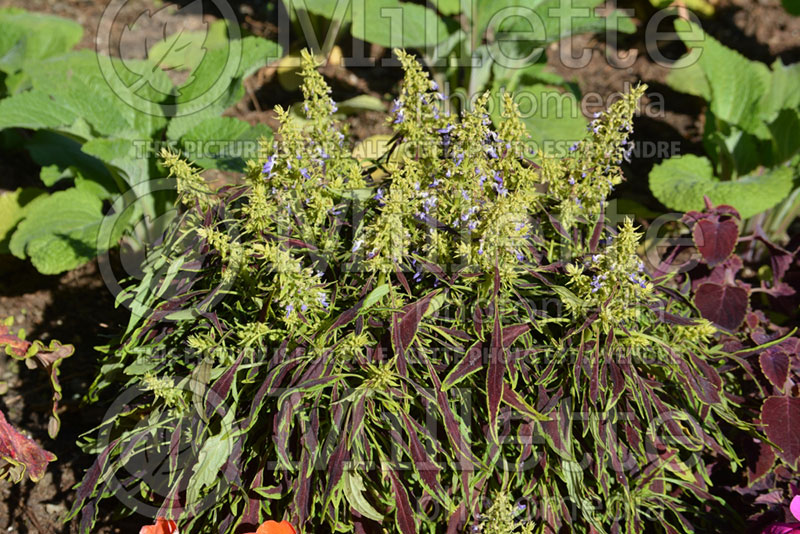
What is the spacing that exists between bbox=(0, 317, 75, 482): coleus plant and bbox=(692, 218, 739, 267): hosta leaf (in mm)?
1829

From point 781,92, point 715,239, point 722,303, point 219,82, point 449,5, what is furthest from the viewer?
point 449,5

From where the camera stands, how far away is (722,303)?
2.12 meters

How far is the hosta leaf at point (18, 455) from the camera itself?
183cm

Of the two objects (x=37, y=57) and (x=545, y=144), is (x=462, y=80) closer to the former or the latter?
(x=545, y=144)

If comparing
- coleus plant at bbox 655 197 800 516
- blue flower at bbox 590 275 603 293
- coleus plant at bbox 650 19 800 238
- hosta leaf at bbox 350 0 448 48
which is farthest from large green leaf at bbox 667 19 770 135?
blue flower at bbox 590 275 603 293

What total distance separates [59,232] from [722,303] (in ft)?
7.15

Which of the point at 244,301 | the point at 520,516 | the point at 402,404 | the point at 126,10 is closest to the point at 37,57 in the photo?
the point at 126,10

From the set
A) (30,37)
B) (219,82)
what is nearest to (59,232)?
(219,82)

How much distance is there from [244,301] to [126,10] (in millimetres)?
3106

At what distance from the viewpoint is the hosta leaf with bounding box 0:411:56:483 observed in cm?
183

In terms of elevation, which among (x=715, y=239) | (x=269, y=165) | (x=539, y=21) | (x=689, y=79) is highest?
(x=539, y=21)

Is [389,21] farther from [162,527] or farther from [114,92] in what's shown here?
[162,527]

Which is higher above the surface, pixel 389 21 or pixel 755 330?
pixel 389 21

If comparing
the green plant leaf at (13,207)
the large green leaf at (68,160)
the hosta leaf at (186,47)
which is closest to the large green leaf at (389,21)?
the hosta leaf at (186,47)
